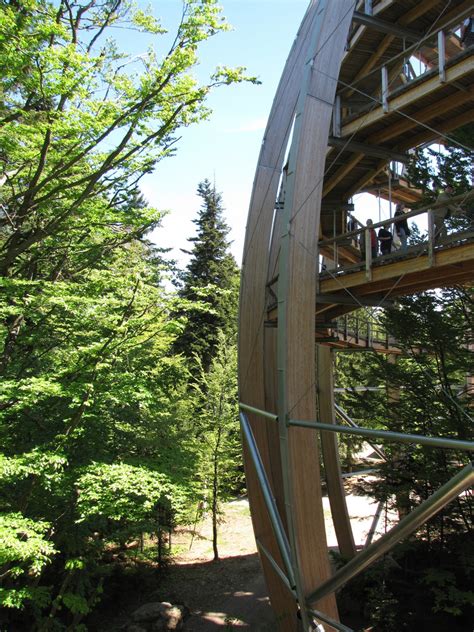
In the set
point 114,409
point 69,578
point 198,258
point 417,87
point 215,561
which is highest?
point 198,258

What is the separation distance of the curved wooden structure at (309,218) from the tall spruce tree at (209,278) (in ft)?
41.0

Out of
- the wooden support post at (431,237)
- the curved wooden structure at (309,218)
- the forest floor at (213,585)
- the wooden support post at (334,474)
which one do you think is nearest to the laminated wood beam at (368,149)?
the curved wooden structure at (309,218)

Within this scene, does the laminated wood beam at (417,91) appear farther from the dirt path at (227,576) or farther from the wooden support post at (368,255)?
the dirt path at (227,576)

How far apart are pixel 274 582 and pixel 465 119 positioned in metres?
8.42

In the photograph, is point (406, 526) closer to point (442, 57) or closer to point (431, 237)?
point (431, 237)

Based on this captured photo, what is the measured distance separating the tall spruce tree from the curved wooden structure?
12.5 m

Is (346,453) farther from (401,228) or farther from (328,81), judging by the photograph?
(328,81)

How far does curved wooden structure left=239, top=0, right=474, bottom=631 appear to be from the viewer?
5.25 metres

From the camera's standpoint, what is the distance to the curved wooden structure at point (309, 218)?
5250mm

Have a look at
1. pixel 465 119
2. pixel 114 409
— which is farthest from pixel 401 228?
pixel 114 409

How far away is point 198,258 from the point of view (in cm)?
2655


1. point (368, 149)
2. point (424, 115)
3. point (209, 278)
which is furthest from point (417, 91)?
point (209, 278)

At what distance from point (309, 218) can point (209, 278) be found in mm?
20733

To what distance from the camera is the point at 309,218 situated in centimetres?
557
